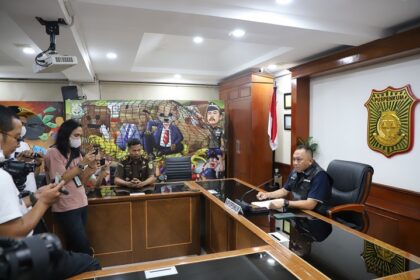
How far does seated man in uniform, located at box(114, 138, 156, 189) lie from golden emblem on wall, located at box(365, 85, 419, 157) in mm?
2617

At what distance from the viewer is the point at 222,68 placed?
17.3 feet

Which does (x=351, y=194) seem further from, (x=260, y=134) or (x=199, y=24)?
(x=260, y=134)

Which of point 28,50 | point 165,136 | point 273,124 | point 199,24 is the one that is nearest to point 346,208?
point 199,24

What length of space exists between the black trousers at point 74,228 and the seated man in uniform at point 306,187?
1482 millimetres

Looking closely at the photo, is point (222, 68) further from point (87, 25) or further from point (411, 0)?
point (411, 0)

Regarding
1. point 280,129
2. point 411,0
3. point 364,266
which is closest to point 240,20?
point 411,0

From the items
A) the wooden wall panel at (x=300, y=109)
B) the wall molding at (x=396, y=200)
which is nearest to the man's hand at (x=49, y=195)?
the wall molding at (x=396, y=200)

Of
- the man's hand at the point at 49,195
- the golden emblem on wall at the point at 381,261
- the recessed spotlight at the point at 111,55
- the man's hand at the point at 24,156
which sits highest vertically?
the recessed spotlight at the point at 111,55

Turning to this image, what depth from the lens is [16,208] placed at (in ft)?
3.70

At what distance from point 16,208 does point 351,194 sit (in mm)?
2511

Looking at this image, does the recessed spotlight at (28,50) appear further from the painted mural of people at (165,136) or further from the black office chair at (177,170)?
the black office chair at (177,170)

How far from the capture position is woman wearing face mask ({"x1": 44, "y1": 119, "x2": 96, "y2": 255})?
2.09 metres

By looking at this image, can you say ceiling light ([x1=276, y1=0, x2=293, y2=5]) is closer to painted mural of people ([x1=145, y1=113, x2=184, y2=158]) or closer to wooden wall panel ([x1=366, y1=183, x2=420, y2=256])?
wooden wall panel ([x1=366, y1=183, x2=420, y2=256])

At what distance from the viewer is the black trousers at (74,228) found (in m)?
2.11
